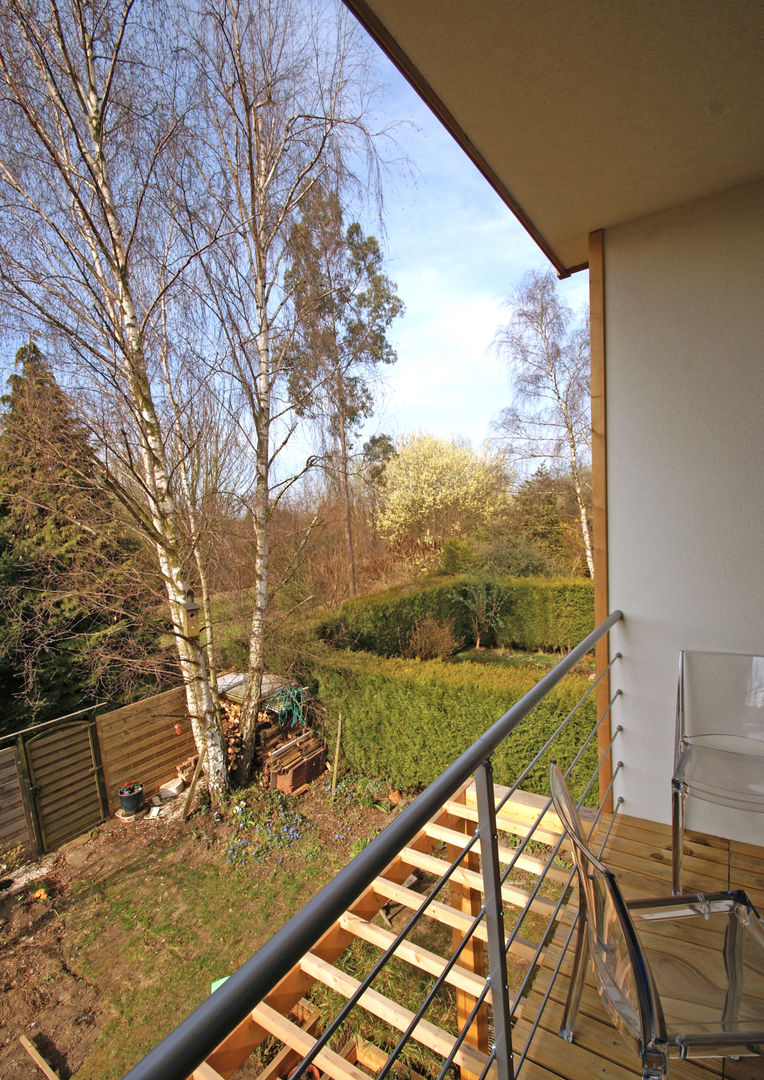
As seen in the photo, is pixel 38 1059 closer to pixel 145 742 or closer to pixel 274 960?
pixel 145 742

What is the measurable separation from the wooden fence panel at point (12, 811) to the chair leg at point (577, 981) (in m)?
4.72

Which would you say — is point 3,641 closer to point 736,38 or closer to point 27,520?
point 27,520

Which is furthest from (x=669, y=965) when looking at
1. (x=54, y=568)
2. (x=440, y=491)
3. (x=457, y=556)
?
(x=440, y=491)

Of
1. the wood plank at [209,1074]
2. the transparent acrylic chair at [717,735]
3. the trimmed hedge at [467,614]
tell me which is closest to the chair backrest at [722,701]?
the transparent acrylic chair at [717,735]

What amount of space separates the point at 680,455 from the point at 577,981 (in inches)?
56.9

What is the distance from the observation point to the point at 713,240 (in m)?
1.62

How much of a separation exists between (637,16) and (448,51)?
33 centimetres

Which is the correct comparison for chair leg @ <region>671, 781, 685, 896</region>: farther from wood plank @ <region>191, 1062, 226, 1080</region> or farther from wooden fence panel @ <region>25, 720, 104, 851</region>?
wooden fence panel @ <region>25, 720, 104, 851</region>

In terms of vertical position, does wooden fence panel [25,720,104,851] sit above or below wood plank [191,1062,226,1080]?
below

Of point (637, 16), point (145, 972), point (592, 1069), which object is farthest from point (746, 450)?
point (145, 972)

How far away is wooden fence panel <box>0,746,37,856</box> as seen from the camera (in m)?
4.23

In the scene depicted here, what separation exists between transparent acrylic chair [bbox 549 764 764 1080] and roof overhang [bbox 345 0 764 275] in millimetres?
1309

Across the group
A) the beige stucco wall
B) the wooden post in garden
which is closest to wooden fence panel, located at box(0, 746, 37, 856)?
the wooden post in garden

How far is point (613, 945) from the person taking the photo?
84 centimetres
